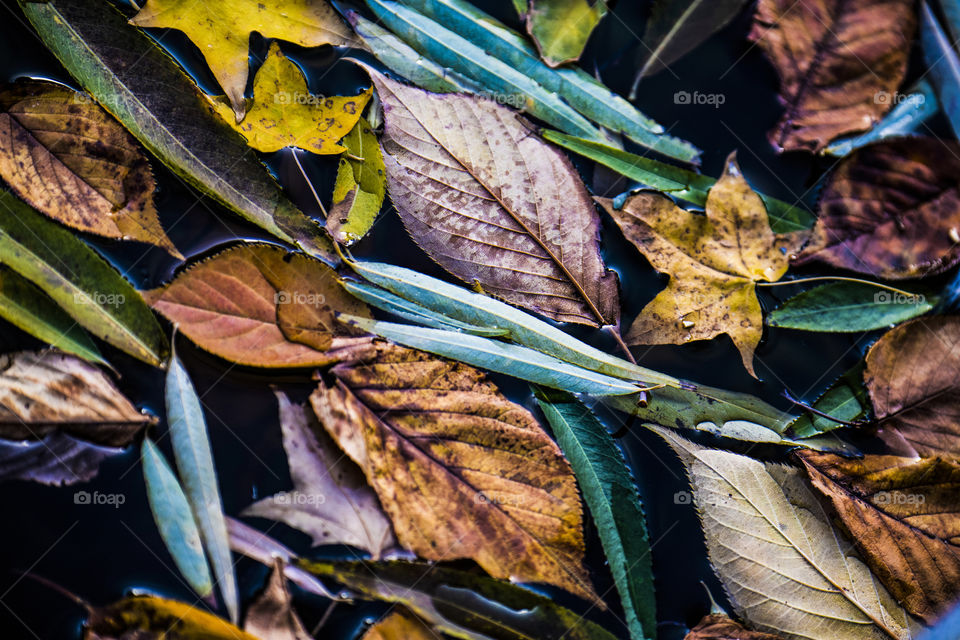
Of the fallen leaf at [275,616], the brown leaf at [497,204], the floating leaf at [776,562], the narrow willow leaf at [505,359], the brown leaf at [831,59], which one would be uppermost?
the brown leaf at [831,59]

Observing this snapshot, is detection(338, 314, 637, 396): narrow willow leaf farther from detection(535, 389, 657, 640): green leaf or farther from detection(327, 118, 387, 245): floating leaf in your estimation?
detection(327, 118, 387, 245): floating leaf

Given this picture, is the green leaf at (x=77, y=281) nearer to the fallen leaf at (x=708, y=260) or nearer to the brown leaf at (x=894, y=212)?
the fallen leaf at (x=708, y=260)

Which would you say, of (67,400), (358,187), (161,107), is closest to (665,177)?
(358,187)

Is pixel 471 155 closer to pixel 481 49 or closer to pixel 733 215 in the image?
pixel 481 49

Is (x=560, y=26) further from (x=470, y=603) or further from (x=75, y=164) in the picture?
(x=470, y=603)

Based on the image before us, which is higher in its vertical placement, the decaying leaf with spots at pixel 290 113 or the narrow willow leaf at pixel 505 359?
the decaying leaf with spots at pixel 290 113

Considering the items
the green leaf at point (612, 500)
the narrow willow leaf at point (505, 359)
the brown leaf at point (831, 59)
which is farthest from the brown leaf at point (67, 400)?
the brown leaf at point (831, 59)

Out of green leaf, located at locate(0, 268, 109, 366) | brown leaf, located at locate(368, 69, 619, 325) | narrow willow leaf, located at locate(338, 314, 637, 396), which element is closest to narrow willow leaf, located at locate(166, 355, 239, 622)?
green leaf, located at locate(0, 268, 109, 366)
